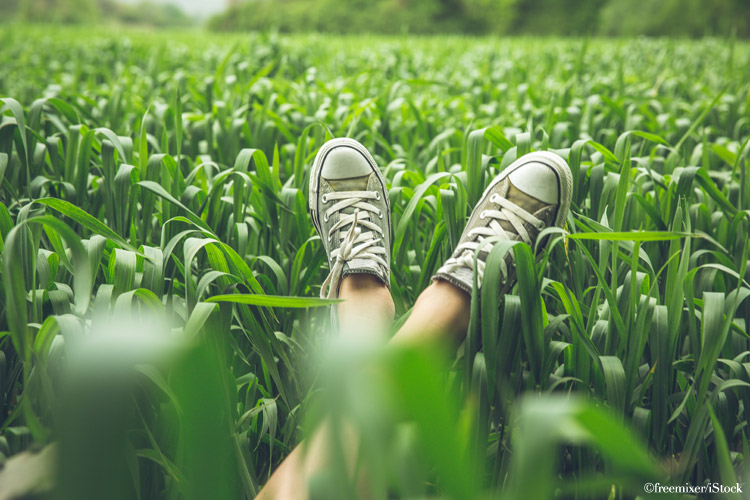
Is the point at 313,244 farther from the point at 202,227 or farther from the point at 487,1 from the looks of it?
the point at 487,1

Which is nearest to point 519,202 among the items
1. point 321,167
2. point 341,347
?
point 321,167

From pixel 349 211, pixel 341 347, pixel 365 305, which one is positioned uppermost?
pixel 341 347

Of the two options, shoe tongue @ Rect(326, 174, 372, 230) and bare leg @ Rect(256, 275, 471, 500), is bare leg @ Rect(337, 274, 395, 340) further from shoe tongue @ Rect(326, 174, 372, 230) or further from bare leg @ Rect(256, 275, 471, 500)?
shoe tongue @ Rect(326, 174, 372, 230)

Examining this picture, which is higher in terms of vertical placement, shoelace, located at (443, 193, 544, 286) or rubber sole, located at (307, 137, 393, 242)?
rubber sole, located at (307, 137, 393, 242)

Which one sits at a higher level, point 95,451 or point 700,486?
point 95,451

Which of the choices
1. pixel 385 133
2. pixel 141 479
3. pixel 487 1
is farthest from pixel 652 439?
pixel 487 1

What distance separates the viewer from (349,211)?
114 cm

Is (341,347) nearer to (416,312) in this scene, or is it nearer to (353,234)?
(416,312)

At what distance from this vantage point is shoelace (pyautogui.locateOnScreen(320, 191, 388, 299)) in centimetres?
102

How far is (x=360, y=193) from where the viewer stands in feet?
3.81

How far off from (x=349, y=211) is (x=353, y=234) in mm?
114

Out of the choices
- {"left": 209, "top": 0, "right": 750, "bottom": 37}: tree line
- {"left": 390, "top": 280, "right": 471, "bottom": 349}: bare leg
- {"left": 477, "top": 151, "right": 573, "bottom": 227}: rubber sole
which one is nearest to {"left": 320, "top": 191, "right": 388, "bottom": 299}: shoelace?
{"left": 390, "top": 280, "right": 471, "bottom": 349}: bare leg

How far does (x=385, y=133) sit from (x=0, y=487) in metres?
1.66

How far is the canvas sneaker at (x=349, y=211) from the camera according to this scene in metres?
1.02
